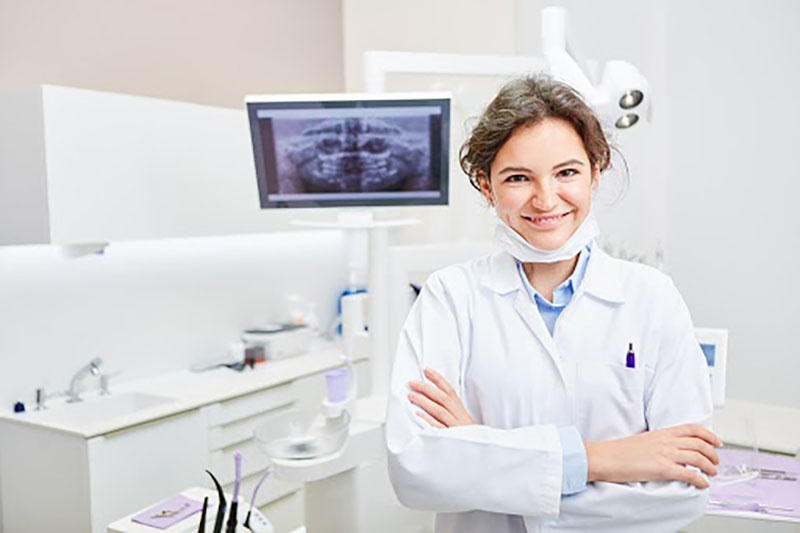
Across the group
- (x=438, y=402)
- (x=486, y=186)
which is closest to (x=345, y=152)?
(x=486, y=186)

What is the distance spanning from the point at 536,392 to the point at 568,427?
0.08 meters

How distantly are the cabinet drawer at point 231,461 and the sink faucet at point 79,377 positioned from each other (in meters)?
0.59

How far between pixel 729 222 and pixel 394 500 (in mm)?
1947

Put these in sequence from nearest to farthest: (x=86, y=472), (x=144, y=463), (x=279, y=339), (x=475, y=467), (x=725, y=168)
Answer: (x=475, y=467) → (x=86, y=472) → (x=144, y=463) → (x=725, y=168) → (x=279, y=339)

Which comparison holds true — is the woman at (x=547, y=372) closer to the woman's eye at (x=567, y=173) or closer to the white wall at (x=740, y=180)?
the woman's eye at (x=567, y=173)

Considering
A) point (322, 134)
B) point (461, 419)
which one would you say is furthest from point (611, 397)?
point (322, 134)

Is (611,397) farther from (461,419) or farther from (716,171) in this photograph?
(716,171)

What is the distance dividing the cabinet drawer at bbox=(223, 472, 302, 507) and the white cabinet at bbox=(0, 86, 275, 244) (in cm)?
110

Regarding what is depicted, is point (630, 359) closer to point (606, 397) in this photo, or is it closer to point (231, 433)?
point (606, 397)

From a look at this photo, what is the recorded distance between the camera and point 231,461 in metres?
3.19

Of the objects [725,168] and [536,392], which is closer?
[536,392]

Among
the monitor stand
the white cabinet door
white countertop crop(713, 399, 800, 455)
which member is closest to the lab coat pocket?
the monitor stand

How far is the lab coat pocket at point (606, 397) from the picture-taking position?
1.27 m

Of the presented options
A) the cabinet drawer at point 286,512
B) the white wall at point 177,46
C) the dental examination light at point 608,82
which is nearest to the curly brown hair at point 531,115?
the dental examination light at point 608,82
